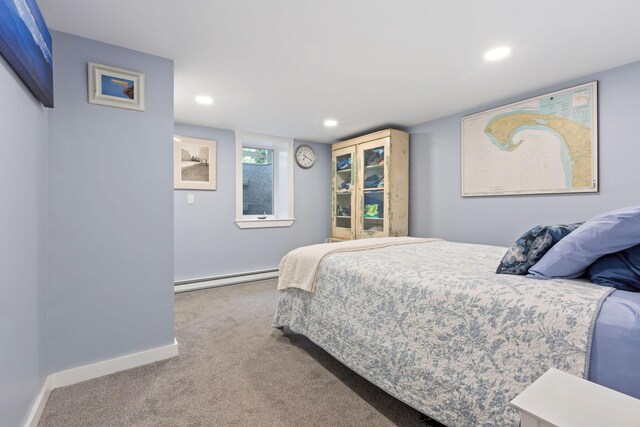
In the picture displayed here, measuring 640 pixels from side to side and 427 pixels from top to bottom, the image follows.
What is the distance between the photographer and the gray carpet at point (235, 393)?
146 cm

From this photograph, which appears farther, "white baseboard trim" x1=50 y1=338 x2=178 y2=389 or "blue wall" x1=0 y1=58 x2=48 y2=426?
"white baseboard trim" x1=50 y1=338 x2=178 y2=389

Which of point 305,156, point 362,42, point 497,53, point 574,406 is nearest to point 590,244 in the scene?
point 574,406

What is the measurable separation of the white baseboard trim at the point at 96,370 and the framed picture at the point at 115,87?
5.46 ft

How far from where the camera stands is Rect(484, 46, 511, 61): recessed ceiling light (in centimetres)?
197

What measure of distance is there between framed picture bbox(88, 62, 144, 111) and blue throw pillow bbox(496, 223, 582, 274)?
241 cm

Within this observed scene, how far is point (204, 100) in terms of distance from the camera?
2.92 m

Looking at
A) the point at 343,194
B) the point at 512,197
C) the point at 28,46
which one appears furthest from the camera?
the point at 343,194

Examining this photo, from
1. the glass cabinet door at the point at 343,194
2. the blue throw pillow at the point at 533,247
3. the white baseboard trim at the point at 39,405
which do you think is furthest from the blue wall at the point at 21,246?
the glass cabinet door at the point at 343,194

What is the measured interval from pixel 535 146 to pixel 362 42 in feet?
6.31

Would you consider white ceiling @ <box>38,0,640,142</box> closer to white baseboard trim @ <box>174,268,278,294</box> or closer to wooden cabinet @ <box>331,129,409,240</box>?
wooden cabinet @ <box>331,129,409,240</box>

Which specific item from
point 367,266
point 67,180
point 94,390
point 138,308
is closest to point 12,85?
point 67,180

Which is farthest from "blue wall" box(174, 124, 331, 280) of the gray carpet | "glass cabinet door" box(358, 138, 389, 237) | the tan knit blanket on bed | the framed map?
the framed map

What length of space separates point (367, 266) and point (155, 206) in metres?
1.52

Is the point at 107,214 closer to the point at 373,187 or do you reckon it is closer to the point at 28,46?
the point at 28,46
